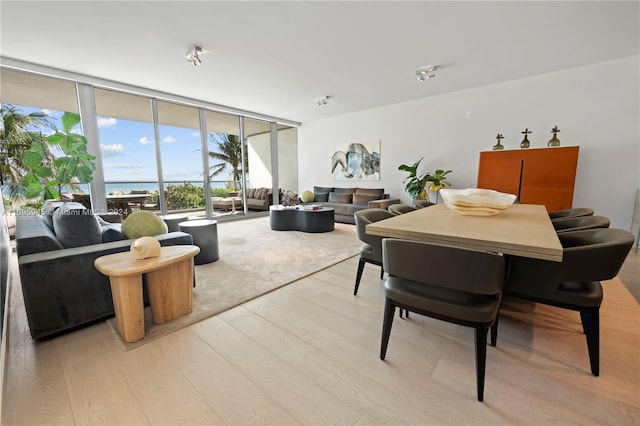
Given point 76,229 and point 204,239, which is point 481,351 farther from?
point 204,239

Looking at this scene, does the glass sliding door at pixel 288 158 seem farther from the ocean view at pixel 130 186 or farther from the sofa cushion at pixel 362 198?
the ocean view at pixel 130 186

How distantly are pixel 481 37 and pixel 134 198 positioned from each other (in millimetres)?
6114

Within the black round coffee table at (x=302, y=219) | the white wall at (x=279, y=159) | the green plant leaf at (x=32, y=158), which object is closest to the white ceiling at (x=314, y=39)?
the green plant leaf at (x=32, y=158)

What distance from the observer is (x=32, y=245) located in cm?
168

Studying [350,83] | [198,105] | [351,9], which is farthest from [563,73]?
[198,105]

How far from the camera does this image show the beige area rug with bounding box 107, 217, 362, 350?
2024 mm

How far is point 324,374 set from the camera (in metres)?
1.40

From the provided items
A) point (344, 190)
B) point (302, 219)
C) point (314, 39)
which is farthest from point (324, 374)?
point (344, 190)

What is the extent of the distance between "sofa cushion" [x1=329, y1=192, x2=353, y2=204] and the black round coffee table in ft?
4.50

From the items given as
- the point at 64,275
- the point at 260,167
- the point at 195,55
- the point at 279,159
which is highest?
the point at 195,55

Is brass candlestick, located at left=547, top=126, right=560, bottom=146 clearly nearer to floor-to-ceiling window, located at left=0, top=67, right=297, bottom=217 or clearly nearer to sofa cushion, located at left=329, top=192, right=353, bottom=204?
sofa cushion, located at left=329, top=192, right=353, bottom=204

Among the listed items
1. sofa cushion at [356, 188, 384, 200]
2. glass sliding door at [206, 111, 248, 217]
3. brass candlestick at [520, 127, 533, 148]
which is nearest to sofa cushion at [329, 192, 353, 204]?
sofa cushion at [356, 188, 384, 200]

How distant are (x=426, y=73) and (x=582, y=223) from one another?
2.95 metres

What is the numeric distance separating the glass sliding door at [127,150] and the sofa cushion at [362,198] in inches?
164
